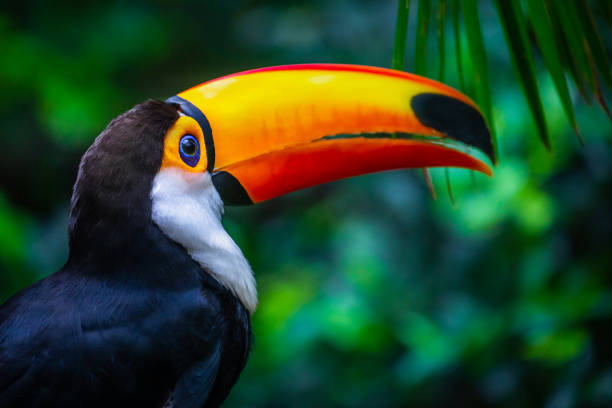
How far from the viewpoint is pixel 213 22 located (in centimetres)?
377

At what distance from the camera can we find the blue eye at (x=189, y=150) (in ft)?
4.40

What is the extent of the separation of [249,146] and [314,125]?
13 cm

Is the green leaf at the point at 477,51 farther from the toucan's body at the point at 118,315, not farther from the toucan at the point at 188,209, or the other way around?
the toucan's body at the point at 118,315

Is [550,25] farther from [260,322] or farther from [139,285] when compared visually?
[260,322]

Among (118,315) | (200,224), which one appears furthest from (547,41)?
(118,315)

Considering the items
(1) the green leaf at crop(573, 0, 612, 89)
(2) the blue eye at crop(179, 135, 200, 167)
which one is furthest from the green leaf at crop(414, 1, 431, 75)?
(2) the blue eye at crop(179, 135, 200, 167)

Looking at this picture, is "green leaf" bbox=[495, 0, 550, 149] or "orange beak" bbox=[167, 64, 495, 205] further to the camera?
"orange beak" bbox=[167, 64, 495, 205]

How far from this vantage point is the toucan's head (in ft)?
4.22

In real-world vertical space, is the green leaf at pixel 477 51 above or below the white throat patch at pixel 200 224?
above

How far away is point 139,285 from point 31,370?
0.23 metres

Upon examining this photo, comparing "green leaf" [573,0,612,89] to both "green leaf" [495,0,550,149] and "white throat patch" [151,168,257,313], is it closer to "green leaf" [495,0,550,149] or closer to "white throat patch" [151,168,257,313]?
"green leaf" [495,0,550,149]

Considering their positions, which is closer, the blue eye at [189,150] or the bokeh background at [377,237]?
the blue eye at [189,150]

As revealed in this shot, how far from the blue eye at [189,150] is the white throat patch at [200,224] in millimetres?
27

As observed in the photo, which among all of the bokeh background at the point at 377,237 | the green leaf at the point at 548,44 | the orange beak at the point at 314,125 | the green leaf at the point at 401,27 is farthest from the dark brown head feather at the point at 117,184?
the bokeh background at the point at 377,237
